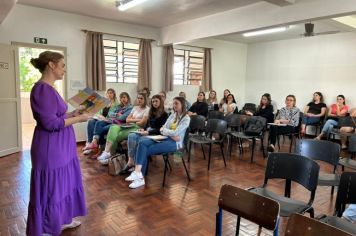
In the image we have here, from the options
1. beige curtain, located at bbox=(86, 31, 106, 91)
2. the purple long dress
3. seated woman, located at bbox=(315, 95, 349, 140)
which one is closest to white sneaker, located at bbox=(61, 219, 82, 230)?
the purple long dress

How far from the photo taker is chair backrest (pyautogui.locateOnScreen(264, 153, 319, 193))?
6.93ft

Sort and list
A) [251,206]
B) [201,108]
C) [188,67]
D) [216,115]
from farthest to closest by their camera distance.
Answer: [188,67], [201,108], [216,115], [251,206]

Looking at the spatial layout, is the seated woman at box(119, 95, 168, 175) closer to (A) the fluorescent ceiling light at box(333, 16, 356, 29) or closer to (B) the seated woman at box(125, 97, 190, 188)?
(B) the seated woman at box(125, 97, 190, 188)

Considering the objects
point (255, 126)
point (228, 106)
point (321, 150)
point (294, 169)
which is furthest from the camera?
point (228, 106)

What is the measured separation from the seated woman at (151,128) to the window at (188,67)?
3.51 meters

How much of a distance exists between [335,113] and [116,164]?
5.39m

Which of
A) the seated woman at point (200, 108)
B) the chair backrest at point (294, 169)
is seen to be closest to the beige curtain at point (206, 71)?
the seated woman at point (200, 108)

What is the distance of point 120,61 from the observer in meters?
6.48

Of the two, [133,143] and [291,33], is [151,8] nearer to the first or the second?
[133,143]

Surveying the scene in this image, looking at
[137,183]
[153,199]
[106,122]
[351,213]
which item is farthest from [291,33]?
[351,213]

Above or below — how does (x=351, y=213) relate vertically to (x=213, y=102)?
below

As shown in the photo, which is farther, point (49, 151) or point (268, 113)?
point (268, 113)

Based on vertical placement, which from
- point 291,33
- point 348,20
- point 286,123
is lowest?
point 286,123

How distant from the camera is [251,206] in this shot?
152cm
